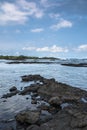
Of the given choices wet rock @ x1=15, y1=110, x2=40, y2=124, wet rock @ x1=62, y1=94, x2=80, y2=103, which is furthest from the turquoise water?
wet rock @ x1=15, y1=110, x2=40, y2=124

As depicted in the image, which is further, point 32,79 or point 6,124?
point 32,79

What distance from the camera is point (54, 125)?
810 inches

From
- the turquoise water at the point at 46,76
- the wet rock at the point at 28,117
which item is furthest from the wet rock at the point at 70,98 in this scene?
the turquoise water at the point at 46,76

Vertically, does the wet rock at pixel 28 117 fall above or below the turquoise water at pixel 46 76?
above

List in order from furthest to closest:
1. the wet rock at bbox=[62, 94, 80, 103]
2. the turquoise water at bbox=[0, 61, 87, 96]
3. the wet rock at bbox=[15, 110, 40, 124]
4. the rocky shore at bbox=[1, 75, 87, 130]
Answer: the turquoise water at bbox=[0, 61, 87, 96], the wet rock at bbox=[62, 94, 80, 103], the wet rock at bbox=[15, 110, 40, 124], the rocky shore at bbox=[1, 75, 87, 130]

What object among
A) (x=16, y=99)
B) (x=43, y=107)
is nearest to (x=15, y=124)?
(x=43, y=107)

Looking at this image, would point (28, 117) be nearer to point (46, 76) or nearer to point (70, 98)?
point (70, 98)

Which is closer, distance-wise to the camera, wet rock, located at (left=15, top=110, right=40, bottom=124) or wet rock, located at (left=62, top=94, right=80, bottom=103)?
wet rock, located at (left=15, top=110, right=40, bottom=124)

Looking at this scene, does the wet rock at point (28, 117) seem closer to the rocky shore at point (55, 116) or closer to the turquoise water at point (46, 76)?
the rocky shore at point (55, 116)

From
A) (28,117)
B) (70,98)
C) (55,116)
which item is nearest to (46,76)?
(70,98)

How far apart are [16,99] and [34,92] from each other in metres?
7.18

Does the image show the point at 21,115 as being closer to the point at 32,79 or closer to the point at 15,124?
the point at 15,124

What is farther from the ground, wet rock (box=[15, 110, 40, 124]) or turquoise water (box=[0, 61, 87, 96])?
wet rock (box=[15, 110, 40, 124])

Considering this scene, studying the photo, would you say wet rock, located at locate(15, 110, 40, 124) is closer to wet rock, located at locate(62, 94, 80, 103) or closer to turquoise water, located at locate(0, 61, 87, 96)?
wet rock, located at locate(62, 94, 80, 103)
